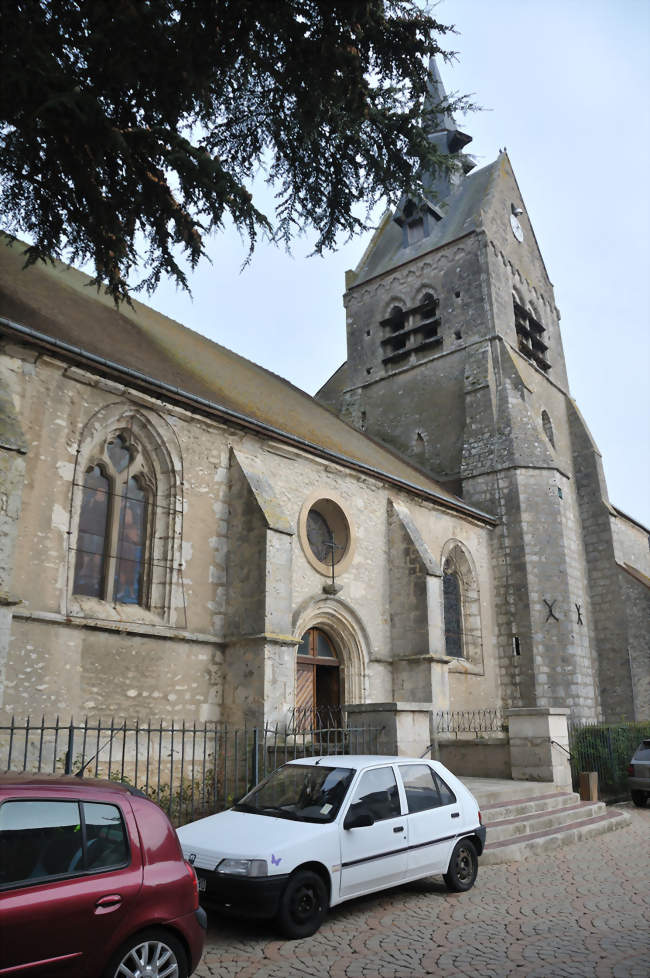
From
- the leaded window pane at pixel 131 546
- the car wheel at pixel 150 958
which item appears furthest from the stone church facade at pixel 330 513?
the car wheel at pixel 150 958

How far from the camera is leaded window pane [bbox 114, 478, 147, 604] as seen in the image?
33.2 feet

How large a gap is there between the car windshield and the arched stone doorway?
6.17m

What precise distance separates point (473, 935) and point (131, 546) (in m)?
6.96

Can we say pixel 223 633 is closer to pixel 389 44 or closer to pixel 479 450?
pixel 389 44

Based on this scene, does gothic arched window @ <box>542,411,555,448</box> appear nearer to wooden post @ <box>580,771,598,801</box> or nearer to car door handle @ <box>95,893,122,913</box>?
wooden post @ <box>580,771,598,801</box>

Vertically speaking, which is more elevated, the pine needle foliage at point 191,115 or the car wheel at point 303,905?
the pine needle foliage at point 191,115

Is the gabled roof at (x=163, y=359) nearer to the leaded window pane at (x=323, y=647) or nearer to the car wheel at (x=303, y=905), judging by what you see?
the leaded window pane at (x=323, y=647)

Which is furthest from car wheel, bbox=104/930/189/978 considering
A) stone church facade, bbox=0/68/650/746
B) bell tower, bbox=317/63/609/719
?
bell tower, bbox=317/63/609/719

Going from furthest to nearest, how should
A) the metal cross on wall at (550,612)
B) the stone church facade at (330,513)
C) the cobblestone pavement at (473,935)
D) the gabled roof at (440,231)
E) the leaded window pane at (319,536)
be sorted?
the gabled roof at (440,231) < the metal cross on wall at (550,612) < the leaded window pane at (319,536) < the stone church facade at (330,513) < the cobblestone pavement at (473,935)

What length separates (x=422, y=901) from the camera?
6191 millimetres

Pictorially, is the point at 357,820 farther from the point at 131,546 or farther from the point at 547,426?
the point at 547,426

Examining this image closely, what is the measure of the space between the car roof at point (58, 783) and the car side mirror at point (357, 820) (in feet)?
7.24

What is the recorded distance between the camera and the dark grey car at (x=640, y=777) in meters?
12.3

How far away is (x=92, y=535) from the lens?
9.90 m
